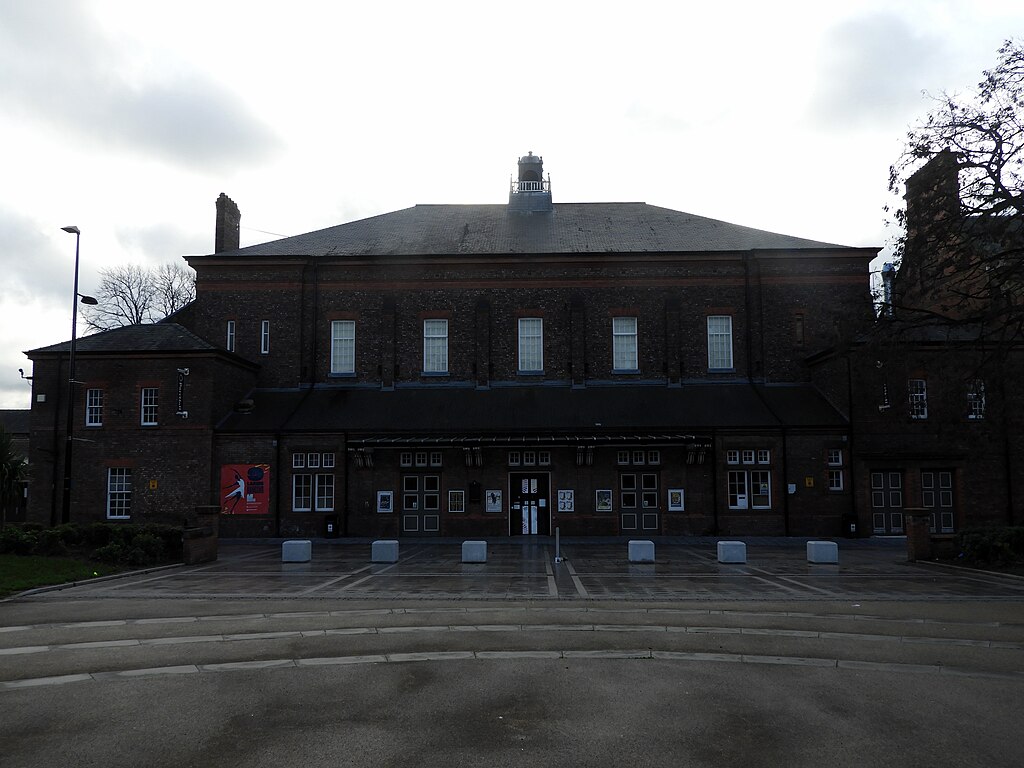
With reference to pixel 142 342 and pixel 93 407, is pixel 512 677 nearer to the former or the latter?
pixel 142 342

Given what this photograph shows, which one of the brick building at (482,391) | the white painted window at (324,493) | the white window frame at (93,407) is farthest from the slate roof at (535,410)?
the white window frame at (93,407)

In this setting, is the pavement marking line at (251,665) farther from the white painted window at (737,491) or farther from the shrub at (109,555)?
the white painted window at (737,491)

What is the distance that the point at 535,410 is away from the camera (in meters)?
30.5

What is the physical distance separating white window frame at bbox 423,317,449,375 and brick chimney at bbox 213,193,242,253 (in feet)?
40.3

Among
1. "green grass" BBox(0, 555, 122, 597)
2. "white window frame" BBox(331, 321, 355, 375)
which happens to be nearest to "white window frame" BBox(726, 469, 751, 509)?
"white window frame" BBox(331, 321, 355, 375)

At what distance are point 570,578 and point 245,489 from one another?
17196 mm

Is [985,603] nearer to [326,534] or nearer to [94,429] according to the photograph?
[326,534]

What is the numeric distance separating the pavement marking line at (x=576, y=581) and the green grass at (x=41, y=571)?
1196 cm

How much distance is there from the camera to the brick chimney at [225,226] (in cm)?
3697

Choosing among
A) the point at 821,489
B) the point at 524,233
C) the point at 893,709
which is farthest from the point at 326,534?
the point at 893,709

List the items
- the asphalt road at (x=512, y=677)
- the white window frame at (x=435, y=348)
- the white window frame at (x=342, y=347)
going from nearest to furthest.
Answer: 1. the asphalt road at (x=512, y=677)
2. the white window frame at (x=435, y=348)
3. the white window frame at (x=342, y=347)

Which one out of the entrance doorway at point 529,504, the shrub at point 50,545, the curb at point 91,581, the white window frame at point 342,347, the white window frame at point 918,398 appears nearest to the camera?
the curb at point 91,581

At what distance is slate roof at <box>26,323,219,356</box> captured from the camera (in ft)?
97.7

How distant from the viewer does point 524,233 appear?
116ft
